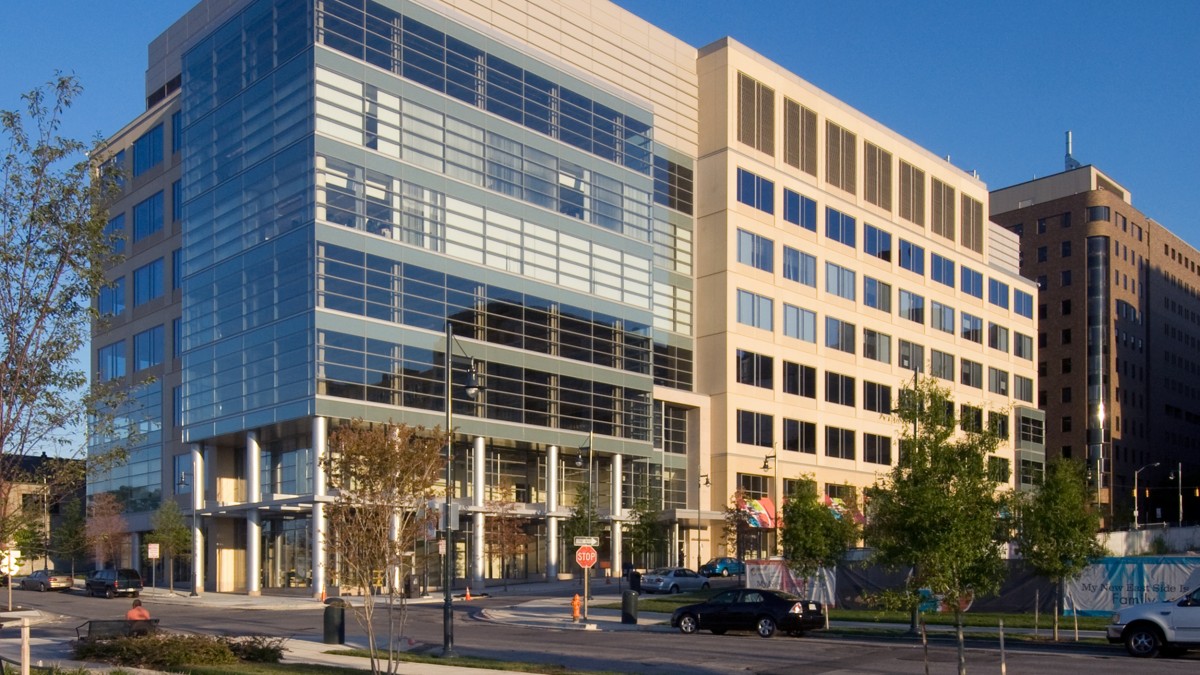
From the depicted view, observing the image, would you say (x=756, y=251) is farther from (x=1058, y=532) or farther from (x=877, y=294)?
(x=1058, y=532)

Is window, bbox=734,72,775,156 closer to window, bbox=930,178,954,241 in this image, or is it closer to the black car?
window, bbox=930,178,954,241

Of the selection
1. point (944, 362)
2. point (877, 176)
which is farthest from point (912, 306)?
point (877, 176)

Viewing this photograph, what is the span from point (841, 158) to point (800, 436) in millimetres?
20890

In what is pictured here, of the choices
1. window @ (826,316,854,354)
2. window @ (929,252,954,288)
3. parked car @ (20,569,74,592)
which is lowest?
parked car @ (20,569,74,592)

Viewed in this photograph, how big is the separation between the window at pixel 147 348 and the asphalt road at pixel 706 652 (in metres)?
36.1

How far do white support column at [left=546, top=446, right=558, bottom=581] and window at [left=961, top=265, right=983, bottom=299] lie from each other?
46.2 m

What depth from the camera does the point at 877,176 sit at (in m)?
90.4

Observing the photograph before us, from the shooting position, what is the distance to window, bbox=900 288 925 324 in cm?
9162

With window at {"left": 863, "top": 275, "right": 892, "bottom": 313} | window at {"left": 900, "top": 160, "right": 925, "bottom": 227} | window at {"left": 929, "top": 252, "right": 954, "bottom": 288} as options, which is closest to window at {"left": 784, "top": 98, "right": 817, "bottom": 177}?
window at {"left": 863, "top": 275, "right": 892, "bottom": 313}

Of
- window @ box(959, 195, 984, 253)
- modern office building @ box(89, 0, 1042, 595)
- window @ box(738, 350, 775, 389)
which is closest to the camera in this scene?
modern office building @ box(89, 0, 1042, 595)

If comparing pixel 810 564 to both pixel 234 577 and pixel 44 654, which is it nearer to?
pixel 44 654

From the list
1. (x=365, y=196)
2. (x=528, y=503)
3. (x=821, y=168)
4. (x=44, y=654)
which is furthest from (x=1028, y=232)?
(x=44, y=654)

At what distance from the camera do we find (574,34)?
2852 inches

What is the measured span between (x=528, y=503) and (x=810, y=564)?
30.8 metres
